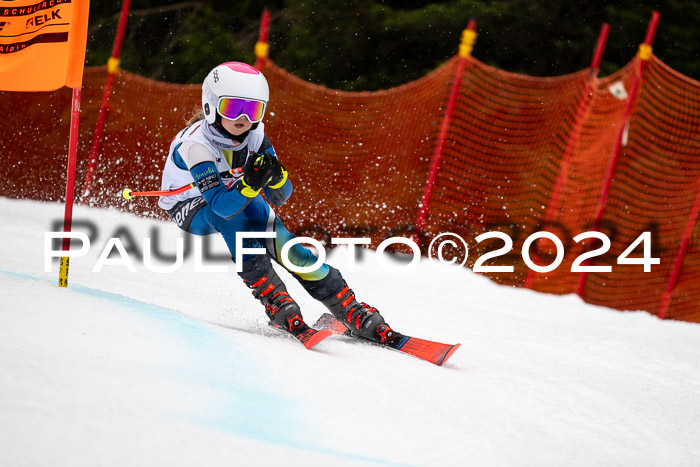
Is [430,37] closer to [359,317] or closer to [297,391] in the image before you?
[359,317]

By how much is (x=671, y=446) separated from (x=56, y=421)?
8.06ft

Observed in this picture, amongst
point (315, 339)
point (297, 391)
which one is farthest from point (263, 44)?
point (297, 391)

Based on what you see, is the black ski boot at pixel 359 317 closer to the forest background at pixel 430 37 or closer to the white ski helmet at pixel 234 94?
the white ski helmet at pixel 234 94

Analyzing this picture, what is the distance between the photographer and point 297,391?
9.40ft

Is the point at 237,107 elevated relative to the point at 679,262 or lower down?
elevated

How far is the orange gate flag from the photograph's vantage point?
13.5 feet

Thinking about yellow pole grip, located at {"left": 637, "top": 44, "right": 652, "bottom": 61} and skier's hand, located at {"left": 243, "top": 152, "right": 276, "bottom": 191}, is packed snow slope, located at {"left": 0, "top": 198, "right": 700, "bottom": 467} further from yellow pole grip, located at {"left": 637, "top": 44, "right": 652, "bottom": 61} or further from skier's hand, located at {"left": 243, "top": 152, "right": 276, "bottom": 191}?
yellow pole grip, located at {"left": 637, "top": 44, "right": 652, "bottom": 61}

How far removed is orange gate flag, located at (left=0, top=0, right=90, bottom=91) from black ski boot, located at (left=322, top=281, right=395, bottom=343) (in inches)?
72.5

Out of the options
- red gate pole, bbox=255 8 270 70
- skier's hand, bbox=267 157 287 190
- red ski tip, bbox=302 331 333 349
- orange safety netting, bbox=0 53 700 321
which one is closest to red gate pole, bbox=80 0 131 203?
orange safety netting, bbox=0 53 700 321

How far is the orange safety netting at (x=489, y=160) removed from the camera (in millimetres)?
7312

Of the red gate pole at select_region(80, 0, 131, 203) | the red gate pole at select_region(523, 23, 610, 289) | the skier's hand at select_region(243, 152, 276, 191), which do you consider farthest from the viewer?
the red gate pole at select_region(80, 0, 131, 203)

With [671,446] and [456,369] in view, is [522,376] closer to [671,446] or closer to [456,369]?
[456,369]

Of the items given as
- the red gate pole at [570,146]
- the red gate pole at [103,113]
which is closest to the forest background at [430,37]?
the red gate pole at [103,113]

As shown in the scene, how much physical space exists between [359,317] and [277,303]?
1.54 ft
